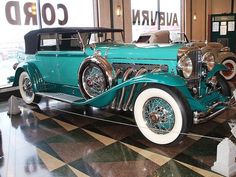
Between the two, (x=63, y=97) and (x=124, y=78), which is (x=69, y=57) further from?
(x=124, y=78)

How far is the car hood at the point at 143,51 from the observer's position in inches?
125

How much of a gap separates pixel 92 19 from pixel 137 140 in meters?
5.01

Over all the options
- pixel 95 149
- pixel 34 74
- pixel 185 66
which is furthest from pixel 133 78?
pixel 34 74

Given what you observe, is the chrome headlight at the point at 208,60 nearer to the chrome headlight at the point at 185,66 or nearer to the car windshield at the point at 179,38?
the chrome headlight at the point at 185,66

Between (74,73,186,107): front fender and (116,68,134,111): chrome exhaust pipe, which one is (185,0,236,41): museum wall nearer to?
(116,68,134,111): chrome exhaust pipe

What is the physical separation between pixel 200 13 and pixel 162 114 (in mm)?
10710

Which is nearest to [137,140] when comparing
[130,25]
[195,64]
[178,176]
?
[178,176]

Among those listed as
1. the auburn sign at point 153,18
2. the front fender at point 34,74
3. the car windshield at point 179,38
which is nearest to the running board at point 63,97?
the front fender at point 34,74

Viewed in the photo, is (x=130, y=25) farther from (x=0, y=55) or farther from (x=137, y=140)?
(x=137, y=140)

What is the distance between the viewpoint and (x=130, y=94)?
10.7ft

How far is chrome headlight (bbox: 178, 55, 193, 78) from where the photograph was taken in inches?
119

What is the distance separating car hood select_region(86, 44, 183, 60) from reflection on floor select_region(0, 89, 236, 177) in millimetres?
919

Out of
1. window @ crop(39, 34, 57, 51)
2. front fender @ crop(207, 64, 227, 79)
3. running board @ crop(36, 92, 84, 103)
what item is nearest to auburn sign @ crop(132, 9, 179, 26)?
window @ crop(39, 34, 57, 51)

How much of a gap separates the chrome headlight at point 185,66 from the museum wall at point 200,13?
29.7 ft
